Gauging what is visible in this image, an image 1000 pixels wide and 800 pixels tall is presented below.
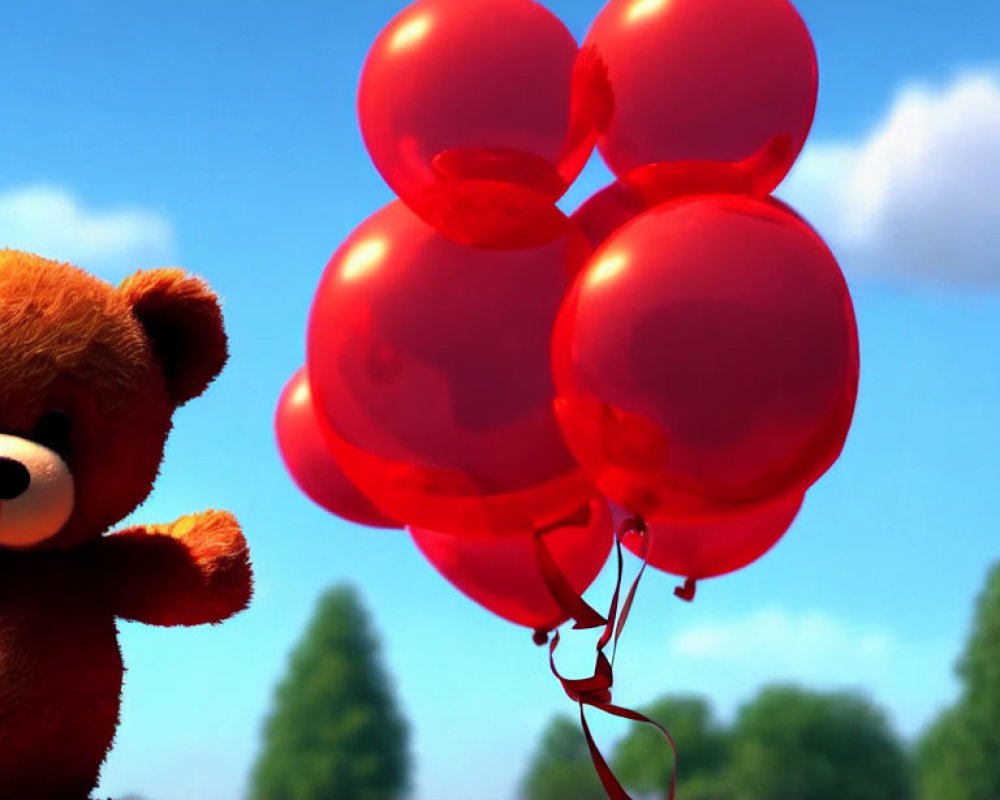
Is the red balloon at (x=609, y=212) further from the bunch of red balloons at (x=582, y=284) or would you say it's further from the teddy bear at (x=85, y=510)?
the teddy bear at (x=85, y=510)

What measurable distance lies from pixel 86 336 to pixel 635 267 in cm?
129

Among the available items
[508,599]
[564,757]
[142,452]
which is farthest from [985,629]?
[142,452]

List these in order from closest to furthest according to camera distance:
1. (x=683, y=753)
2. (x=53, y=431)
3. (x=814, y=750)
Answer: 1. (x=53, y=431)
2. (x=814, y=750)
3. (x=683, y=753)

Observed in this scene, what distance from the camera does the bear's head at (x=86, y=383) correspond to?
2.89m

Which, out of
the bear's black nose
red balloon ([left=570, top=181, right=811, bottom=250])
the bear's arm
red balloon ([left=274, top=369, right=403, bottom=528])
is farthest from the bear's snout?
red balloon ([left=570, top=181, right=811, bottom=250])

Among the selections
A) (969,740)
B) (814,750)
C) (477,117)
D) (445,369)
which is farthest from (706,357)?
(814,750)

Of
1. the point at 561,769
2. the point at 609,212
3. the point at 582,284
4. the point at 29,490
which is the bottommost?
the point at 29,490

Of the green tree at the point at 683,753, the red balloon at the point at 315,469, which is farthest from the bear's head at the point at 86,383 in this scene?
the green tree at the point at 683,753

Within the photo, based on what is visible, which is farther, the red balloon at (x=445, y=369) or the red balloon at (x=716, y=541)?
the red balloon at (x=716, y=541)

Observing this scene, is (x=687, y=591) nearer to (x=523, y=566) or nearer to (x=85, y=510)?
(x=523, y=566)

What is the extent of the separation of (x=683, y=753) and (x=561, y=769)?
3.03ft

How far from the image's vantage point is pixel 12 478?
283cm

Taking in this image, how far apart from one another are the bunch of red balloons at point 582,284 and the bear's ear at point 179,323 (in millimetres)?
514

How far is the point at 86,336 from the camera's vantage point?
9.83ft
